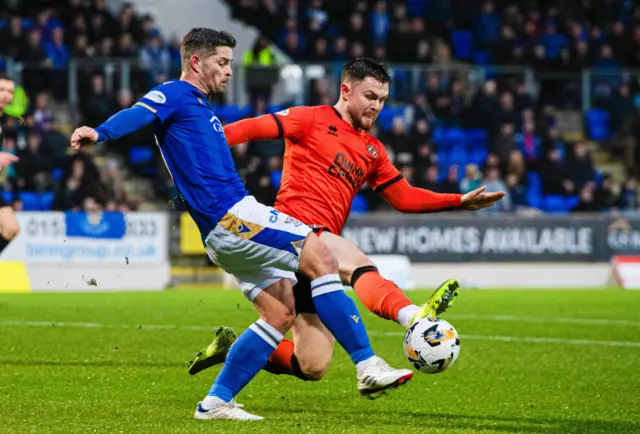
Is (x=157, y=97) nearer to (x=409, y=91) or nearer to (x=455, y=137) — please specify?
(x=409, y=91)

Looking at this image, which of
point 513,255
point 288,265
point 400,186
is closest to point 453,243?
point 513,255

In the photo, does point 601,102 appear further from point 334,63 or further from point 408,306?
point 408,306

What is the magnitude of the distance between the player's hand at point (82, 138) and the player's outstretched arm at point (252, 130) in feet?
3.72

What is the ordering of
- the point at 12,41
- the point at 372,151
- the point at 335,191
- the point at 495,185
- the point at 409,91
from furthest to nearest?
1. the point at 409,91
2. the point at 12,41
3. the point at 495,185
4. the point at 372,151
5. the point at 335,191

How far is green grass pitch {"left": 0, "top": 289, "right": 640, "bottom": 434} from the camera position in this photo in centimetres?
604

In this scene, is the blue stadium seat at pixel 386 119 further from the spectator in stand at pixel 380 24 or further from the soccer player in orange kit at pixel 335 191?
the soccer player in orange kit at pixel 335 191

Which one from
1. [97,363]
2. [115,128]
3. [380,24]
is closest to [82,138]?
[115,128]

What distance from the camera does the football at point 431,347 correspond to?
5945mm

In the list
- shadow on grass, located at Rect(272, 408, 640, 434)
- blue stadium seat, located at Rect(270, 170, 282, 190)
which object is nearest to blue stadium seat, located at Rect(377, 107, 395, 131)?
blue stadium seat, located at Rect(270, 170, 282, 190)

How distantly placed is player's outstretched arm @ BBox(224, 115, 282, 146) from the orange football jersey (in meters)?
0.08

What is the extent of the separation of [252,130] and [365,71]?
2.56 ft

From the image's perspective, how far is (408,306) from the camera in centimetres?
642

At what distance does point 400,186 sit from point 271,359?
1409 millimetres

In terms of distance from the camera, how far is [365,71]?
6.86 meters
